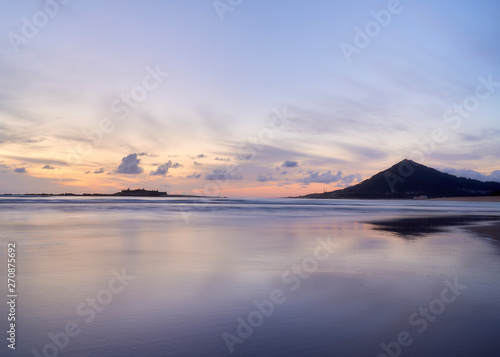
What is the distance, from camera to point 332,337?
4.70 metres

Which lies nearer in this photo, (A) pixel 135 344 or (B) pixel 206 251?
(A) pixel 135 344

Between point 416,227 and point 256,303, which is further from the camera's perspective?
point 416,227

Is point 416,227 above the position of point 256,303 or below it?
above

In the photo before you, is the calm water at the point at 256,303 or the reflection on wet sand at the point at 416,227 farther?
the reflection on wet sand at the point at 416,227

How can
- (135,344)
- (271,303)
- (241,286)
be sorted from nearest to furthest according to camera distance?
(135,344), (271,303), (241,286)

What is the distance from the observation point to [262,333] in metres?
4.87

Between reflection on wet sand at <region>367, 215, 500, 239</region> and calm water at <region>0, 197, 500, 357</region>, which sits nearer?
calm water at <region>0, 197, 500, 357</region>

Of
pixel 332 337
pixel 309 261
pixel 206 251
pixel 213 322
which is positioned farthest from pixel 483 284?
pixel 206 251

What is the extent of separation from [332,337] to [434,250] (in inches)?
350

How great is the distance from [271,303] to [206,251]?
5.84m

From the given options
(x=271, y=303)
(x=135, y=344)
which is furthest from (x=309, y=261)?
(x=135, y=344)

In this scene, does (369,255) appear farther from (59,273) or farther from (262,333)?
(59,273)

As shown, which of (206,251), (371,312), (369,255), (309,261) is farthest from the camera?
(206,251)

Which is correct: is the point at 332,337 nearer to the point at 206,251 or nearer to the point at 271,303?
the point at 271,303
